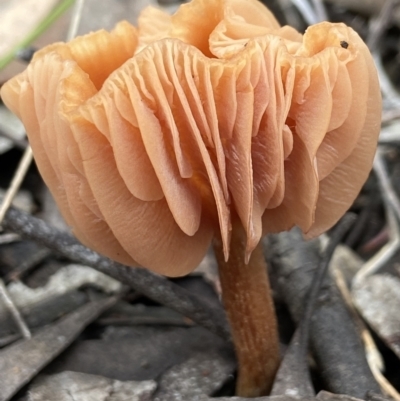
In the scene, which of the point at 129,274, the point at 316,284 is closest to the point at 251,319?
the point at 316,284

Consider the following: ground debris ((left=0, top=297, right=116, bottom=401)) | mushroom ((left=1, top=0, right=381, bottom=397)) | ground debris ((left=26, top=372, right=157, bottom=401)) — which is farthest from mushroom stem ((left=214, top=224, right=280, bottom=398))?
ground debris ((left=0, top=297, right=116, bottom=401))

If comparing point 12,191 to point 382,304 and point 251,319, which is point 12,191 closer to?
point 251,319

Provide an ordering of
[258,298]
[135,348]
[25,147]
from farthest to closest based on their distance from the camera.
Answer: [25,147]
[135,348]
[258,298]

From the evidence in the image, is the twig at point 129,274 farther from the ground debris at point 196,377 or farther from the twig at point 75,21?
the twig at point 75,21

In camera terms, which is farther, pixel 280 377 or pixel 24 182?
pixel 24 182

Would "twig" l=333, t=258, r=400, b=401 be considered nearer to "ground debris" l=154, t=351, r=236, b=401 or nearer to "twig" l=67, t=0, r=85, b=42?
"ground debris" l=154, t=351, r=236, b=401

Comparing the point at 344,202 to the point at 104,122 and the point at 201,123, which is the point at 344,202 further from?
the point at 104,122

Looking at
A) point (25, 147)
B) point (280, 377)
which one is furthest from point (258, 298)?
point (25, 147)
